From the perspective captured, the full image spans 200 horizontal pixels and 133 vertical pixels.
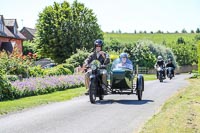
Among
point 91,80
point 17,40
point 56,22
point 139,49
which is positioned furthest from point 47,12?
point 91,80

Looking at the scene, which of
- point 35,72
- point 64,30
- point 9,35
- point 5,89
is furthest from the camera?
point 64,30

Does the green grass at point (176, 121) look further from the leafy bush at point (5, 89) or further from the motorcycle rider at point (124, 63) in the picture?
the leafy bush at point (5, 89)

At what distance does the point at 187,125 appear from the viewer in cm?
934

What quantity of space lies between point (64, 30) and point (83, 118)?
175 feet

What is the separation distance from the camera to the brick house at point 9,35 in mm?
55312

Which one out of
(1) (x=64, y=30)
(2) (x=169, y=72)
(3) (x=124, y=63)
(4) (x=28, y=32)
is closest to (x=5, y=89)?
(3) (x=124, y=63)

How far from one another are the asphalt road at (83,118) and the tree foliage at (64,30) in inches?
1909

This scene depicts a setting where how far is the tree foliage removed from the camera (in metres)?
62.3

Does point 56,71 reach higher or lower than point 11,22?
lower

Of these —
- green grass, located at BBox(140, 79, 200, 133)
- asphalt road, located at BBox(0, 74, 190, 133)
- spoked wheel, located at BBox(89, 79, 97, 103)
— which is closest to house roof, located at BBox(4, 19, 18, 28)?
spoked wheel, located at BBox(89, 79, 97, 103)

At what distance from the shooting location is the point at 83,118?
10.7 metres

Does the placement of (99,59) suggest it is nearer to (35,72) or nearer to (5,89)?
(5,89)

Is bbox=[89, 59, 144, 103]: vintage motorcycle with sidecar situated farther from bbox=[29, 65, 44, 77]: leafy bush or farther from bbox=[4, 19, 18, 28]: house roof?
bbox=[4, 19, 18, 28]: house roof

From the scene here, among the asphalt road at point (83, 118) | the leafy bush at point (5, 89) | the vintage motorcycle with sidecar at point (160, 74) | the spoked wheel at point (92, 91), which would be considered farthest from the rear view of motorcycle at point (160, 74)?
the spoked wheel at point (92, 91)
